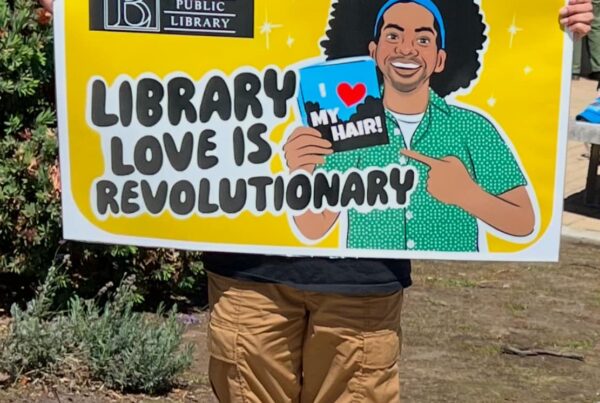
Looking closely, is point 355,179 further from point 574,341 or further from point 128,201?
point 574,341

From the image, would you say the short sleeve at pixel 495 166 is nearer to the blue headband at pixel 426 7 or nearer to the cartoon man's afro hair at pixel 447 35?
the cartoon man's afro hair at pixel 447 35

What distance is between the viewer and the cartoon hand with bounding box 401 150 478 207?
9.20 ft

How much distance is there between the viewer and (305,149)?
A: 2.82m

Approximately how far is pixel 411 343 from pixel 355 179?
2.51 metres

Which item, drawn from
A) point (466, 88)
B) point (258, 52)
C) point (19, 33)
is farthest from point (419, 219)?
point (19, 33)

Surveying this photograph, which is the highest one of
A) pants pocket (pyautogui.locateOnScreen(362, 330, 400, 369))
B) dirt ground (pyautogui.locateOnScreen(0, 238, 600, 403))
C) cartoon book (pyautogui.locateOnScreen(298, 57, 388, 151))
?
cartoon book (pyautogui.locateOnScreen(298, 57, 388, 151))

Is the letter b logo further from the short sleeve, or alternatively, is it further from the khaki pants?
the short sleeve

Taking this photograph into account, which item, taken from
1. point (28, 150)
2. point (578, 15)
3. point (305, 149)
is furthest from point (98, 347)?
point (578, 15)

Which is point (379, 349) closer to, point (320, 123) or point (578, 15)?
point (320, 123)

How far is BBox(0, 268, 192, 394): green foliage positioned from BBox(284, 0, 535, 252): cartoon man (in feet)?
5.49

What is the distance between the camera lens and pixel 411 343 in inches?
206

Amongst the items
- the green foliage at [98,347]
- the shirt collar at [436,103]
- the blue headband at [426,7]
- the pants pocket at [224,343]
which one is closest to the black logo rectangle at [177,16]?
the blue headband at [426,7]

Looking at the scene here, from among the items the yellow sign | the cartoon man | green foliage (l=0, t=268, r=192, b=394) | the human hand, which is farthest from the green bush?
the human hand

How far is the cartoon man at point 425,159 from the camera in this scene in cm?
277
